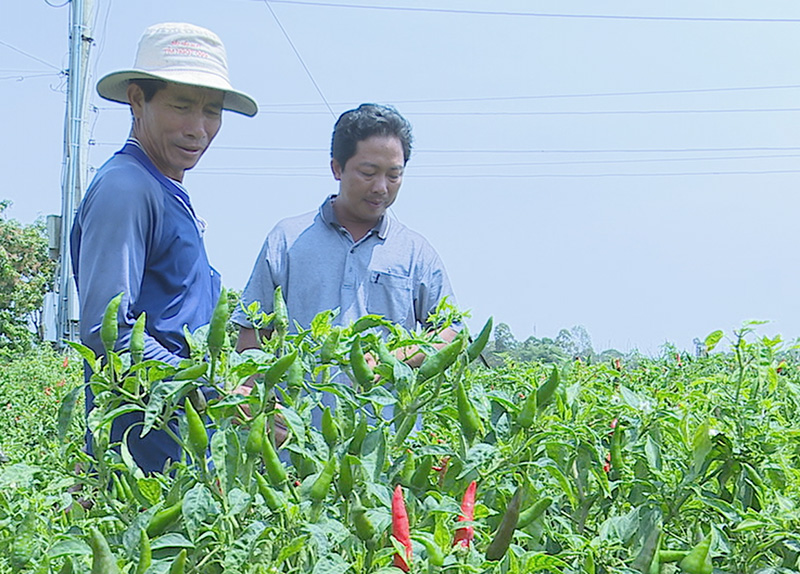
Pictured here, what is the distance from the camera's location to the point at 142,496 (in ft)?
3.31

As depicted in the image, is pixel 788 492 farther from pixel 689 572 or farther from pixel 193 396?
pixel 193 396

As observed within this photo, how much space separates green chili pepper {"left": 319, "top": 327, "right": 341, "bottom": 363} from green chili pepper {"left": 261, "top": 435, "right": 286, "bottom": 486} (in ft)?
0.42

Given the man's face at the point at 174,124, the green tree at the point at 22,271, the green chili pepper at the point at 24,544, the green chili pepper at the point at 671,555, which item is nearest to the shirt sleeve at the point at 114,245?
the man's face at the point at 174,124

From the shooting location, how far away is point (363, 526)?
894mm

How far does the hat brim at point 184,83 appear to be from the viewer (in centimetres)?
209

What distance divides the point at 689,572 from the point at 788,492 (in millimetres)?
262

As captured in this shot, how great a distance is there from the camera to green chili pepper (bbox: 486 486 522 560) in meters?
0.99

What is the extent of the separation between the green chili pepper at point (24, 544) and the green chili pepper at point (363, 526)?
34 cm

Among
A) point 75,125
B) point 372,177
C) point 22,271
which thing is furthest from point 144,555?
point 22,271

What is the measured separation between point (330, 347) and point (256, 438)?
6.0 inches

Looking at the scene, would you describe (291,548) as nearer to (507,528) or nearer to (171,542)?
(171,542)

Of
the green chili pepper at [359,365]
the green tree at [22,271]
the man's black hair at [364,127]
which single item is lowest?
the green tree at [22,271]

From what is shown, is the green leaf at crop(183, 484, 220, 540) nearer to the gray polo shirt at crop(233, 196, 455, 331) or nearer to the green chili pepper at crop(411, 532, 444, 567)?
the green chili pepper at crop(411, 532, 444, 567)

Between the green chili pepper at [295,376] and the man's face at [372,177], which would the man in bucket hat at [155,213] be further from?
the green chili pepper at [295,376]
